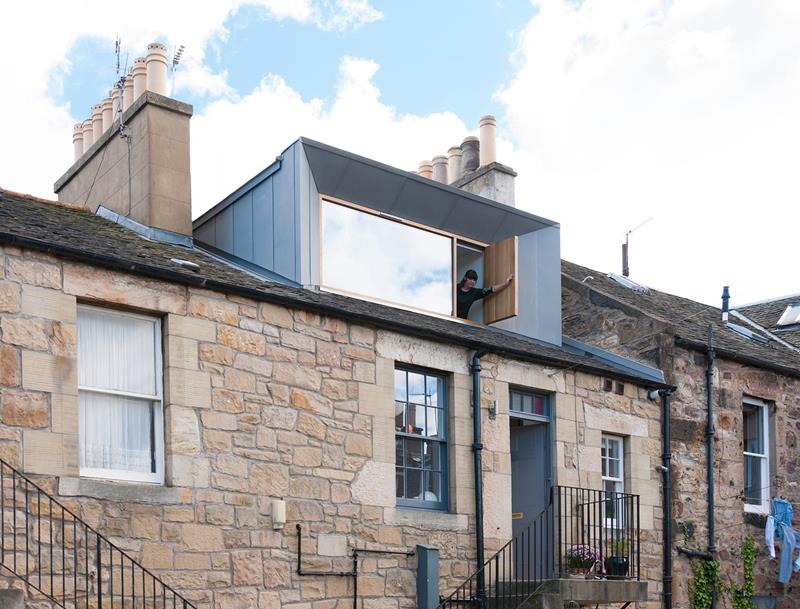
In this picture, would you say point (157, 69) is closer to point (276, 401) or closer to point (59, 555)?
point (276, 401)

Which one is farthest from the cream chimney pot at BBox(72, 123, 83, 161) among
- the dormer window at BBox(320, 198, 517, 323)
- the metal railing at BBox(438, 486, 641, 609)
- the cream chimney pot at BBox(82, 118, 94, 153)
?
the metal railing at BBox(438, 486, 641, 609)

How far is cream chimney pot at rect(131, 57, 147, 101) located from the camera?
14758mm

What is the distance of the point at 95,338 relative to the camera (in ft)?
35.6

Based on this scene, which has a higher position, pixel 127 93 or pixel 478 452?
pixel 127 93

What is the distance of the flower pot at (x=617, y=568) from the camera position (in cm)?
1405

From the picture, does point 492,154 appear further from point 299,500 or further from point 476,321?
point 299,500

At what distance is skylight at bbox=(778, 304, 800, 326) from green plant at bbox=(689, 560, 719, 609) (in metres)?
7.09

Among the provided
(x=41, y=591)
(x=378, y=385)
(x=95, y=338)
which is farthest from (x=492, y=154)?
(x=41, y=591)

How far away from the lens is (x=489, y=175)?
17797 mm

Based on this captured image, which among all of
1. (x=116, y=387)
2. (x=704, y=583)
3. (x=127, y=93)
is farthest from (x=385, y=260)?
(x=704, y=583)

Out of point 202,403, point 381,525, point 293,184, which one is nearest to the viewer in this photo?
point 202,403

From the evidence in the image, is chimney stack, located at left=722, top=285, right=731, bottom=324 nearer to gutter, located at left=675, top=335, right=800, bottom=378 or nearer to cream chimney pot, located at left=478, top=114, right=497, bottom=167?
gutter, located at left=675, top=335, right=800, bottom=378

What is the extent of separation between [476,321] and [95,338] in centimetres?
642

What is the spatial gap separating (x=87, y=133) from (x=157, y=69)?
6.38ft
